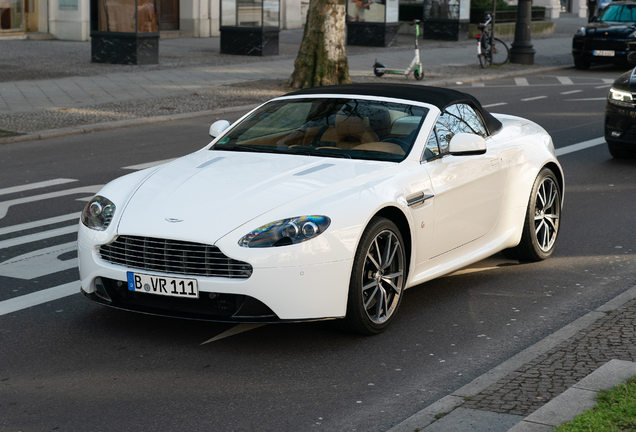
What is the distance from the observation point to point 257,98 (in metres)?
18.1

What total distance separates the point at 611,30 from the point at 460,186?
21900 mm

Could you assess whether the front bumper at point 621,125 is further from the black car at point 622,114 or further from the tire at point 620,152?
the tire at point 620,152

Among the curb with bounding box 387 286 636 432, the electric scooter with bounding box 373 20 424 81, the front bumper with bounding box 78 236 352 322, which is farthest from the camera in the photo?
the electric scooter with bounding box 373 20 424 81

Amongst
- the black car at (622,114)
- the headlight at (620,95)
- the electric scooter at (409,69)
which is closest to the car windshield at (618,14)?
the electric scooter at (409,69)

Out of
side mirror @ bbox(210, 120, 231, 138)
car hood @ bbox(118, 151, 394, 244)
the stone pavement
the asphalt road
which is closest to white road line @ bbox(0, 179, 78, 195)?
the asphalt road

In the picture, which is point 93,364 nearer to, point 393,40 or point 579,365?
point 579,365

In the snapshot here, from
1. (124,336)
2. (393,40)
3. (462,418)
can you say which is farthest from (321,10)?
(462,418)

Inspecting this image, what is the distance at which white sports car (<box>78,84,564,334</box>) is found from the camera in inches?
197

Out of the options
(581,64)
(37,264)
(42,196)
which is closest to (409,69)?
(581,64)

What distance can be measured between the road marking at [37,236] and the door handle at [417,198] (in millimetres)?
3575

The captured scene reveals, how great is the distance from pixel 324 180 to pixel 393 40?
27.4 meters

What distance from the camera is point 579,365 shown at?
15.6ft

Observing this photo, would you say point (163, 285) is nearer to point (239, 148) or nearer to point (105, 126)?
point (239, 148)

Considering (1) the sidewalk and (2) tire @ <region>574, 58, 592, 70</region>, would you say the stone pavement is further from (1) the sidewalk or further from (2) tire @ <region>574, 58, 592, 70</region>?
(2) tire @ <region>574, 58, 592, 70</region>
